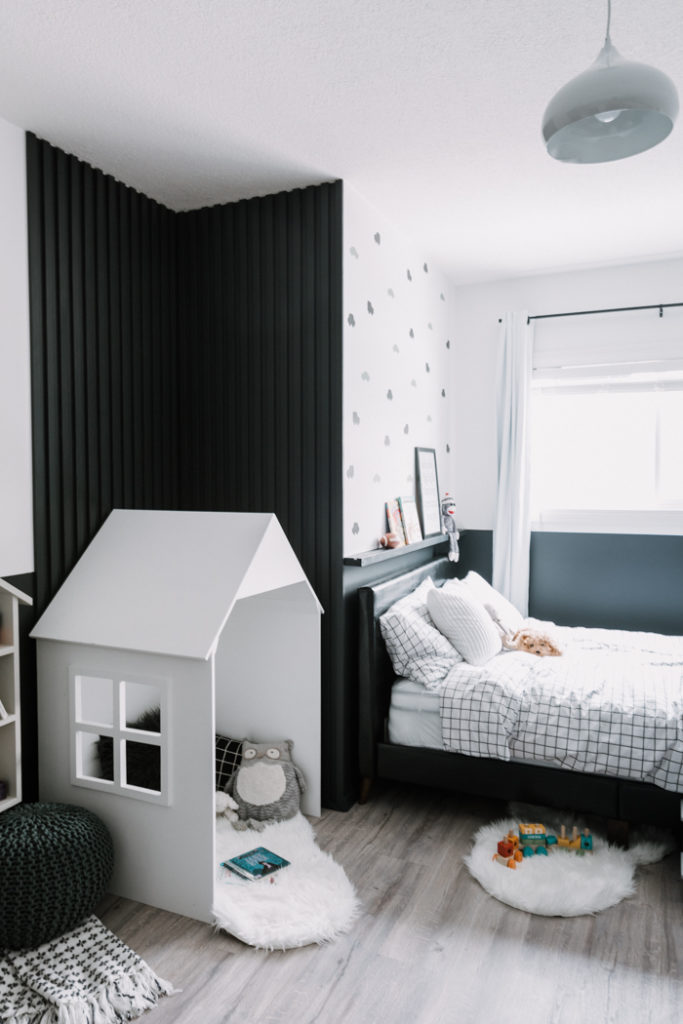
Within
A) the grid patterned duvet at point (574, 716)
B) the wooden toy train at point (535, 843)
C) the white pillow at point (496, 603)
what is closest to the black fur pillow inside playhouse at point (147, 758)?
the grid patterned duvet at point (574, 716)

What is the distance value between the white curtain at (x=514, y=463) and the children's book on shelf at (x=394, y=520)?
1036 millimetres

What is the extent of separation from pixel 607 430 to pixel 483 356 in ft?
2.88

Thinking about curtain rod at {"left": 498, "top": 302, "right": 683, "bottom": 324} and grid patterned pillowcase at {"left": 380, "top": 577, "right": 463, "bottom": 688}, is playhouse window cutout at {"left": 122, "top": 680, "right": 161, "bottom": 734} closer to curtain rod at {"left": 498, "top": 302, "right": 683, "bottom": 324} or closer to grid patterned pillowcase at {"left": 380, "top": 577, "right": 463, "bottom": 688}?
grid patterned pillowcase at {"left": 380, "top": 577, "right": 463, "bottom": 688}

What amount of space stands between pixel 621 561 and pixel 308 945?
2813mm

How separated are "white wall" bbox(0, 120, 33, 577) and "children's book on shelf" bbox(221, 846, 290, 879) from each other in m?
1.26

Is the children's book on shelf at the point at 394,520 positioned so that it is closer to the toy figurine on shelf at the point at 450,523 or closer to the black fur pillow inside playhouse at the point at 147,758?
the toy figurine on shelf at the point at 450,523

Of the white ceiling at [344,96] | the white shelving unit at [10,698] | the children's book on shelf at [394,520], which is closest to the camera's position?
the white ceiling at [344,96]

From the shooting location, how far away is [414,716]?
9.55 feet

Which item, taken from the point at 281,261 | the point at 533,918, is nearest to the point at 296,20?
the point at 281,261

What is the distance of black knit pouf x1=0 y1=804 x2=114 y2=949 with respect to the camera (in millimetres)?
1960

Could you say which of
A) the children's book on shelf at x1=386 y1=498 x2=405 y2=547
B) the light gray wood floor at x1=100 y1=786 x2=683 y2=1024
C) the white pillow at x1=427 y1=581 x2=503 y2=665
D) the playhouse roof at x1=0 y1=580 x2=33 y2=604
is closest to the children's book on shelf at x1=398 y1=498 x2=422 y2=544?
the children's book on shelf at x1=386 y1=498 x2=405 y2=547

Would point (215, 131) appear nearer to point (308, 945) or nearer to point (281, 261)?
point (281, 261)

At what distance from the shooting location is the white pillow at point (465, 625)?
10.2ft

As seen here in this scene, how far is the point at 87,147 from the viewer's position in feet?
8.54
